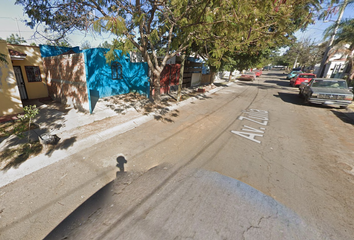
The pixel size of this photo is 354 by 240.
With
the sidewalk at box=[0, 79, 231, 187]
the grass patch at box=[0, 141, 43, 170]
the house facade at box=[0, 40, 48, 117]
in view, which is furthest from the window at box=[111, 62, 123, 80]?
the grass patch at box=[0, 141, 43, 170]

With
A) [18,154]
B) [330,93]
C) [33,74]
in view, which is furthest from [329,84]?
[33,74]

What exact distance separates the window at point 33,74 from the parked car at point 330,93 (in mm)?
17153

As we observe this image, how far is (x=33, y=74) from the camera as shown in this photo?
31.2 ft

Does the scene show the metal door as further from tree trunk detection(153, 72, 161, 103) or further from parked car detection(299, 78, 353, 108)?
parked car detection(299, 78, 353, 108)

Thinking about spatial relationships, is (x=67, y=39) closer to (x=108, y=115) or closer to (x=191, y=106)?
(x=108, y=115)

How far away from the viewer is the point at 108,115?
23.2ft

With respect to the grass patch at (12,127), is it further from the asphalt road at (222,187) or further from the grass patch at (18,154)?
the asphalt road at (222,187)

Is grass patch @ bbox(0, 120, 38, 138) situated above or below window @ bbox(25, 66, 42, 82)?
below

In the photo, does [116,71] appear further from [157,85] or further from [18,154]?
[18,154]

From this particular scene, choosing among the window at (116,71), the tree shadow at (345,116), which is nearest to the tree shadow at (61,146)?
the window at (116,71)

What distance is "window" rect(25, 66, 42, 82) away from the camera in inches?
367

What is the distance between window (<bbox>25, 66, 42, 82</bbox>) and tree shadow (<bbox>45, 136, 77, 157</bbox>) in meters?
7.95

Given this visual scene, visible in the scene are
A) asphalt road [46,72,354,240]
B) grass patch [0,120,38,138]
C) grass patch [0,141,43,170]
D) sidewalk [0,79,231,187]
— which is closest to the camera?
asphalt road [46,72,354,240]

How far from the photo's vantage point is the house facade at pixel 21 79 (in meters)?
6.51
